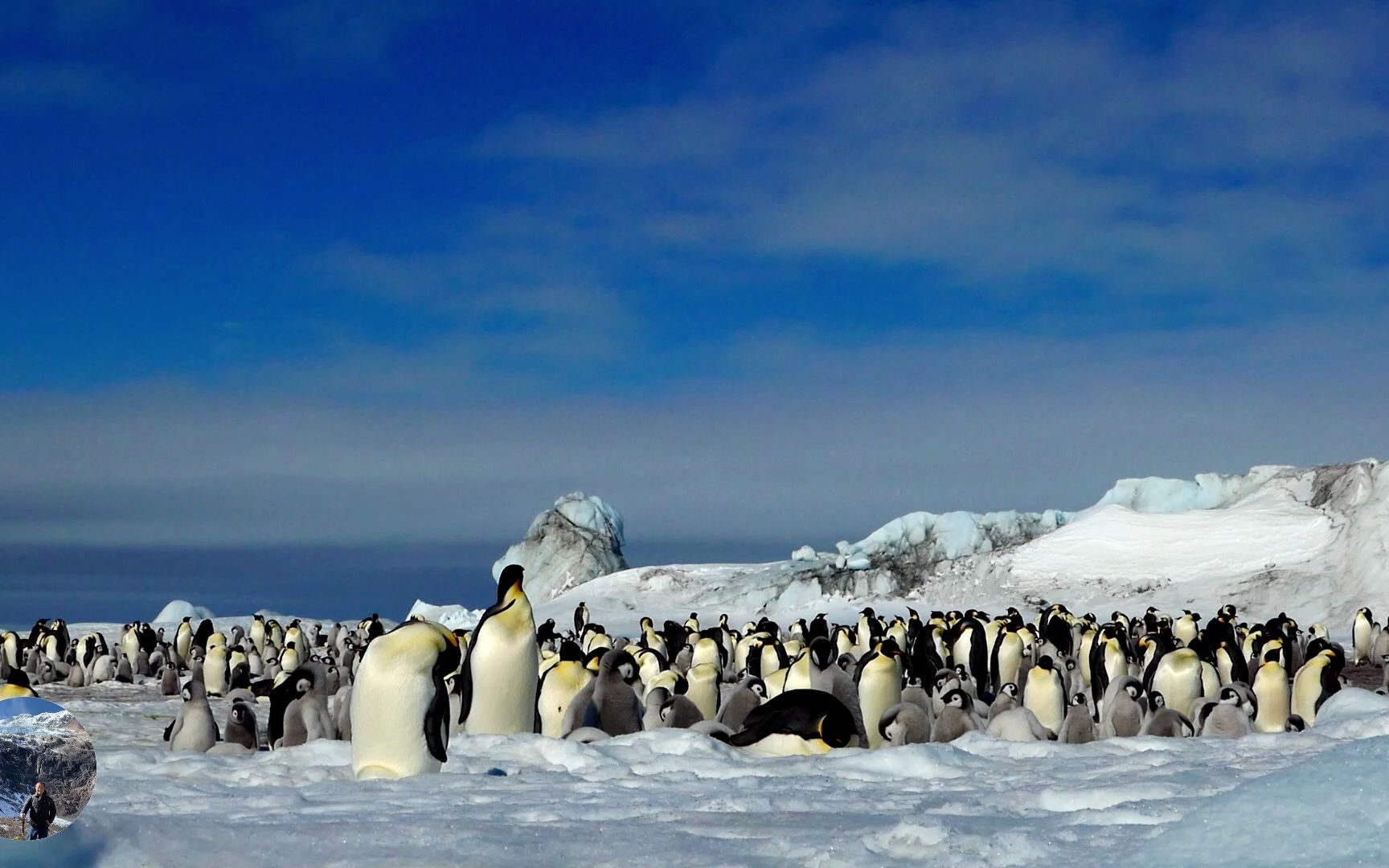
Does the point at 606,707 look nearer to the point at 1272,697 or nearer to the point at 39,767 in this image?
the point at 1272,697

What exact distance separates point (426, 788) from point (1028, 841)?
9.47ft

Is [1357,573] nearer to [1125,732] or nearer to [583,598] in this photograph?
[583,598]

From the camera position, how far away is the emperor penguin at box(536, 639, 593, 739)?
1050 cm

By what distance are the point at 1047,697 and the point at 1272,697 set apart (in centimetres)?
227

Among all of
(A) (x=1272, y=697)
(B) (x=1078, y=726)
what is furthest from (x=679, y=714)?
(A) (x=1272, y=697)

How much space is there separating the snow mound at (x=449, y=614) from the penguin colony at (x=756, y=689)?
9381mm

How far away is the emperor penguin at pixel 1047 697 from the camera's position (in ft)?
39.7

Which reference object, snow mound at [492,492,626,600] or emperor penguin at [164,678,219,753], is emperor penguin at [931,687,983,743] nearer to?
emperor penguin at [164,678,219,753]

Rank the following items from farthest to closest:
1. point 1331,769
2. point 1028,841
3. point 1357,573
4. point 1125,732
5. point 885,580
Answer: point 885,580
point 1357,573
point 1125,732
point 1028,841
point 1331,769

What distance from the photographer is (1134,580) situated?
31.8 m

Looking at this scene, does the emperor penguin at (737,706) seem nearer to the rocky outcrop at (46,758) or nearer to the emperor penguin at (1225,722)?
the emperor penguin at (1225,722)

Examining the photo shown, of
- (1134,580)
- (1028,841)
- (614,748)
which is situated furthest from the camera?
(1134,580)

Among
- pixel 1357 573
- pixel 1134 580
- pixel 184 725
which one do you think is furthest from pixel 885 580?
pixel 184 725

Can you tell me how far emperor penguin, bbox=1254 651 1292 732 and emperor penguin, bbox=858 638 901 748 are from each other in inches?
145
